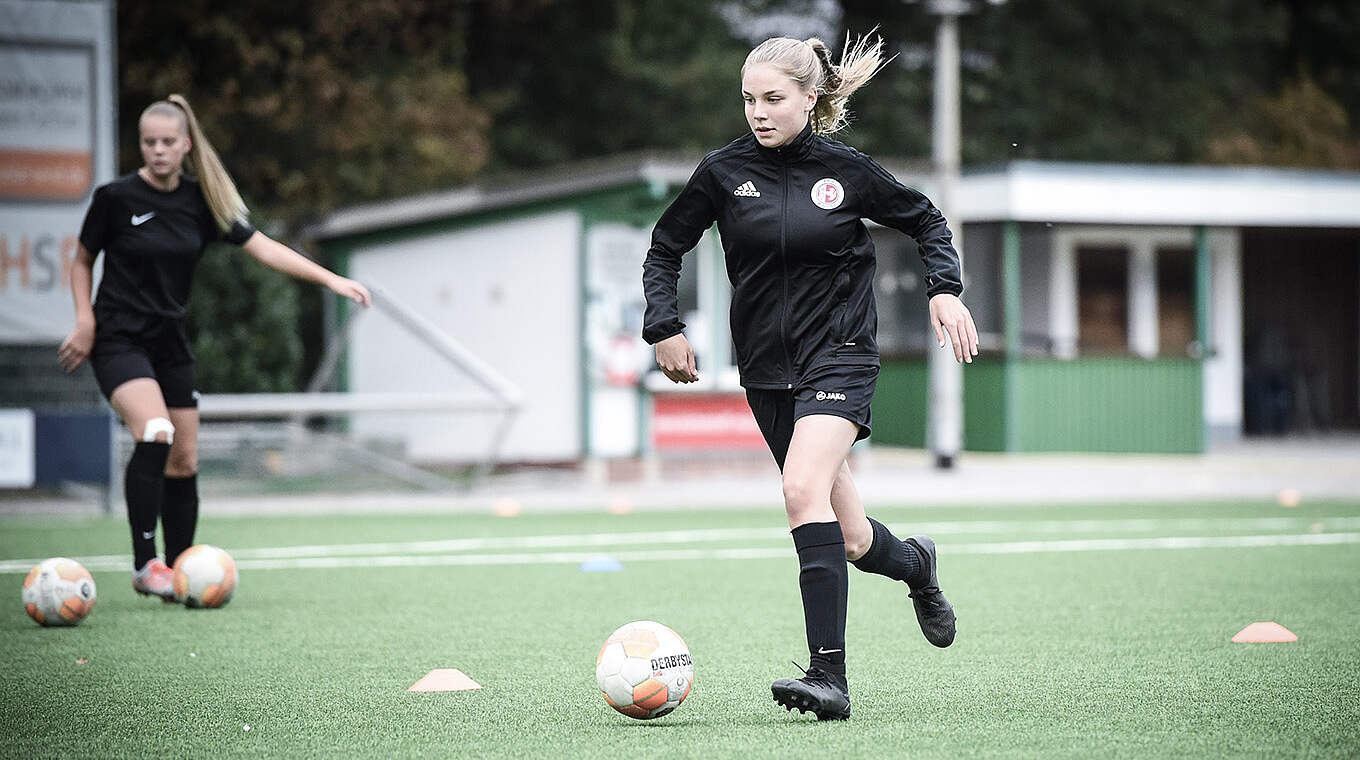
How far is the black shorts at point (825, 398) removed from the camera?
195 inches

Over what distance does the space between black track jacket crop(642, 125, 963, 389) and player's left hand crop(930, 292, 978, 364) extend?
50 millimetres

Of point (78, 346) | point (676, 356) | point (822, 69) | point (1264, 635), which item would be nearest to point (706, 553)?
point (78, 346)

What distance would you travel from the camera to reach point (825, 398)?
16.2ft

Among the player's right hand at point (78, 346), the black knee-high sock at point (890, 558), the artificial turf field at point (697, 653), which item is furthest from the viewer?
the player's right hand at point (78, 346)

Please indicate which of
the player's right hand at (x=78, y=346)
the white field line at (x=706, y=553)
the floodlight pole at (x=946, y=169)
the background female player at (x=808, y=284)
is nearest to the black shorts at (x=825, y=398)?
the background female player at (x=808, y=284)

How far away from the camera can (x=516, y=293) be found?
1950cm

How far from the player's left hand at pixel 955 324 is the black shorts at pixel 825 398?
0.26 metres

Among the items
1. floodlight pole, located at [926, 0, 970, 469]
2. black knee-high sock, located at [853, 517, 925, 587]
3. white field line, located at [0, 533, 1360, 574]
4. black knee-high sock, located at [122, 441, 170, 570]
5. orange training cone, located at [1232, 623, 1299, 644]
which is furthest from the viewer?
floodlight pole, located at [926, 0, 970, 469]

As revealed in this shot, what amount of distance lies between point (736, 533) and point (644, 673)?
726 centimetres

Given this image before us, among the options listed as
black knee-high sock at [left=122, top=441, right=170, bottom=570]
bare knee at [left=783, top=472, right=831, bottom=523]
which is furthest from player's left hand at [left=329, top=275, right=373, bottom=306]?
bare knee at [left=783, top=472, right=831, bottom=523]

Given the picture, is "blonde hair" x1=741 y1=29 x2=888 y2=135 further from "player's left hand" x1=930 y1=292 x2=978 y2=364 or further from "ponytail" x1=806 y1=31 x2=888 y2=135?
"player's left hand" x1=930 y1=292 x2=978 y2=364

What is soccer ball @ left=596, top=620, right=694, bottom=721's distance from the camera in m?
4.82

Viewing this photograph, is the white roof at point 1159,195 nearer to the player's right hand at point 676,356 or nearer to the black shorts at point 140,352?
the black shorts at point 140,352

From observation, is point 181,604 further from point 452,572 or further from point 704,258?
point 704,258
